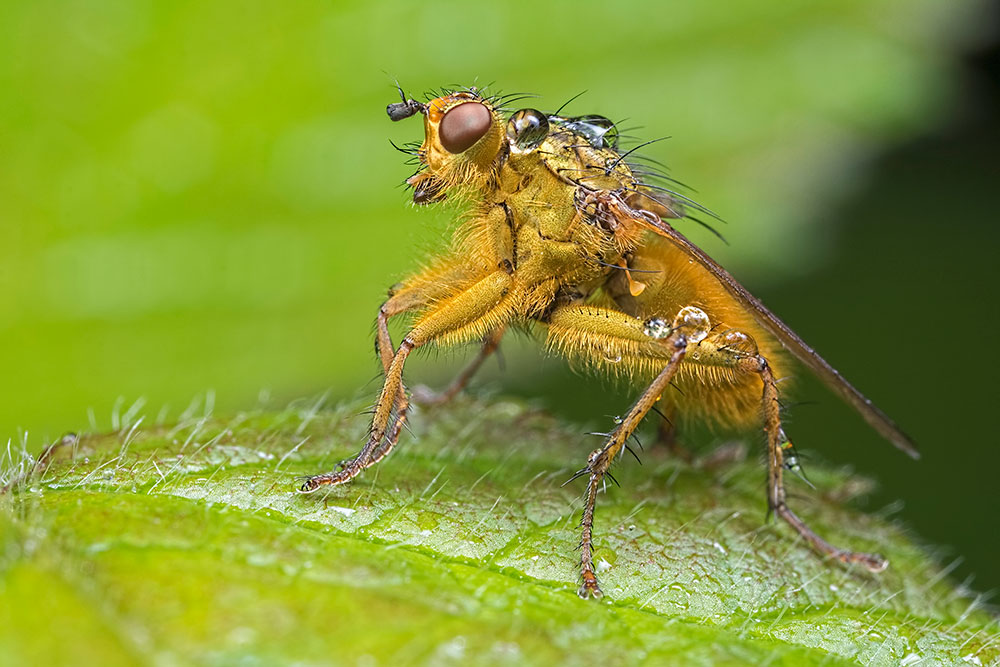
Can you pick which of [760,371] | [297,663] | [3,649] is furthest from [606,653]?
[760,371]

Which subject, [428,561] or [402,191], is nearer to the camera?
[428,561]

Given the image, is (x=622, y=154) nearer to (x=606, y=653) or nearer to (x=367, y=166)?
(x=367, y=166)

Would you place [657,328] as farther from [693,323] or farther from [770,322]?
[770,322]

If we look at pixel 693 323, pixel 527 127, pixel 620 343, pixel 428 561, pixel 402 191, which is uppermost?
pixel 527 127

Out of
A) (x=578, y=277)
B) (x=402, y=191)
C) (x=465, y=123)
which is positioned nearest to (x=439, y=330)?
(x=578, y=277)

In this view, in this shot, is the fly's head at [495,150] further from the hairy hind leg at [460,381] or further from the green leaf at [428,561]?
the green leaf at [428,561]

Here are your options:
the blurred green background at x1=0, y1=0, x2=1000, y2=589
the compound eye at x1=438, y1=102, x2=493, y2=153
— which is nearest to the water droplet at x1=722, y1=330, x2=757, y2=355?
the blurred green background at x1=0, y1=0, x2=1000, y2=589
